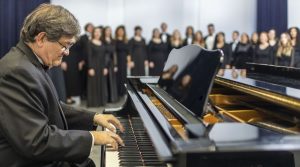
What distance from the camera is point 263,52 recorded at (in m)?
9.39

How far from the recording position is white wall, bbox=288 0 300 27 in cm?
1167

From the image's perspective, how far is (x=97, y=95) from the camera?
28.7 feet

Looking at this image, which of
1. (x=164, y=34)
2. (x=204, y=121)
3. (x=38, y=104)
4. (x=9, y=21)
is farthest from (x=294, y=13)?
(x=38, y=104)

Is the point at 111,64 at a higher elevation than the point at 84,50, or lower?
lower

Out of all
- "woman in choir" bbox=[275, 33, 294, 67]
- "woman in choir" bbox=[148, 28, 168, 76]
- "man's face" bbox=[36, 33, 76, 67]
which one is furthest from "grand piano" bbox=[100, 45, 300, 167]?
"woman in choir" bbox=[148, 28, 168, 76]

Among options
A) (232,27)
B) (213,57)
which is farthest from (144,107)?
(232,27)

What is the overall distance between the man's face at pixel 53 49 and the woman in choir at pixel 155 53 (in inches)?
313

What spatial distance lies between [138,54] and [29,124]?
8138 mm

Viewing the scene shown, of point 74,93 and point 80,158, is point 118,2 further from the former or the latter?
point 80,158

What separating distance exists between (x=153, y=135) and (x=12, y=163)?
69 centimetres

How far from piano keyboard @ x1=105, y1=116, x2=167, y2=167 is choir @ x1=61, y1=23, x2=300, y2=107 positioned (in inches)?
245

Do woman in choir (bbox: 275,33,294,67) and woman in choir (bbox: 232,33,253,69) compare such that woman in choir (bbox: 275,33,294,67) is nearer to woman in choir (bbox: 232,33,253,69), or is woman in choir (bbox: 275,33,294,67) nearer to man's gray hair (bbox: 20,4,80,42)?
woman in choir (bbox: 232,33,253,69)

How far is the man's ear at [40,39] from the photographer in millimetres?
1942

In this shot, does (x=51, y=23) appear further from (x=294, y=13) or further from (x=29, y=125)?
(x=294, y=13)
